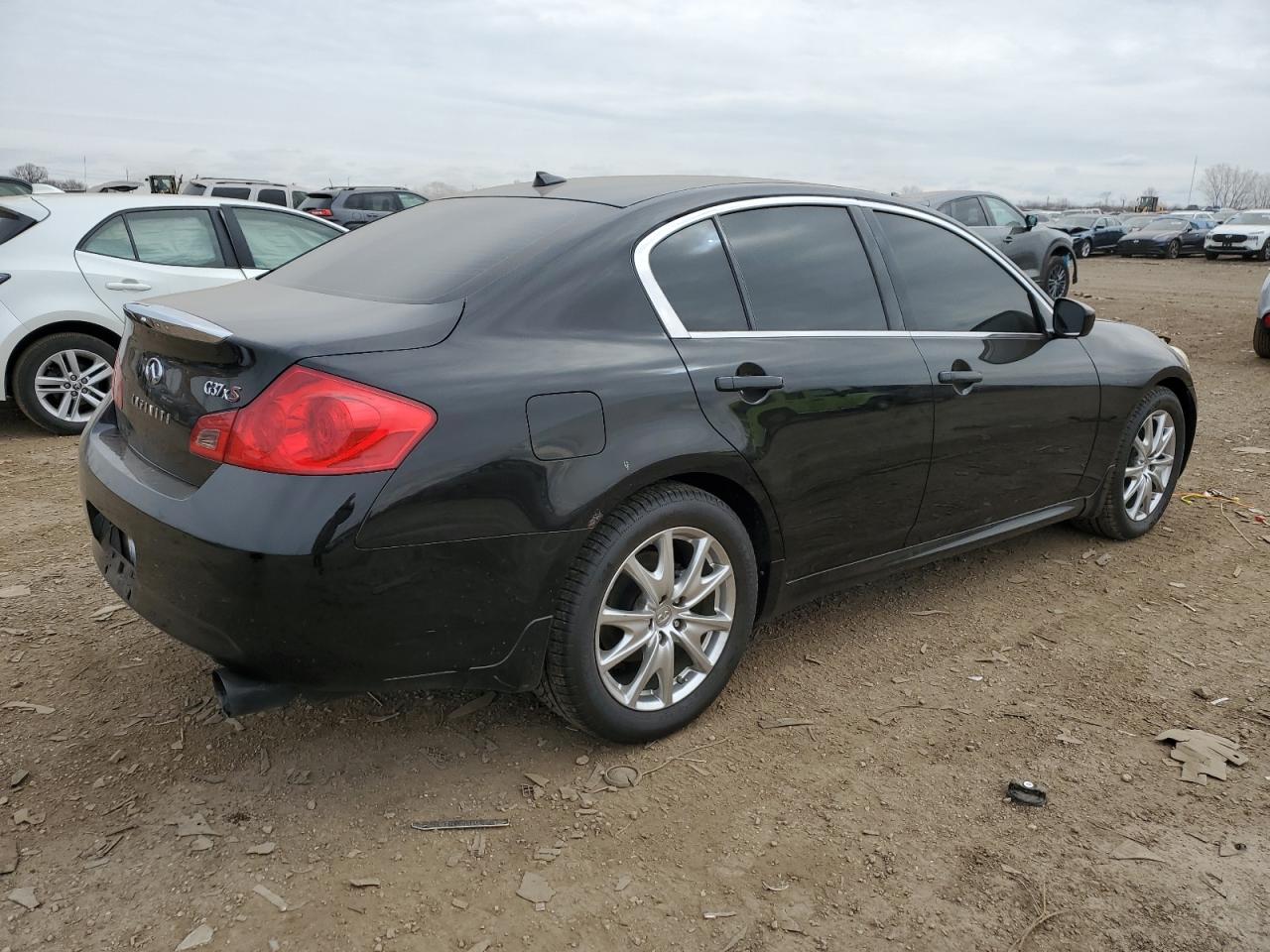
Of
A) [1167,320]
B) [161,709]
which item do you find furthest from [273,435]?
[1167,320]

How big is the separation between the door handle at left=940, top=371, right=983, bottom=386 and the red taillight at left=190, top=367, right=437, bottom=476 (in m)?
1.93

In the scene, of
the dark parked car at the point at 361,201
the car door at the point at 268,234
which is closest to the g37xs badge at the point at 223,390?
the car door at the point at 268,234

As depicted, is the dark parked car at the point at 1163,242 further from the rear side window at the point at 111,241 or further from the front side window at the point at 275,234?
the rear side window at the point at 111,241

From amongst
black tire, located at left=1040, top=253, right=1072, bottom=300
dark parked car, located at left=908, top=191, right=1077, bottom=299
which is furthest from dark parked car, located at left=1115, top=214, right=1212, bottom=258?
dark parked car, located at left=908, top=191, right=1077, bottom=299

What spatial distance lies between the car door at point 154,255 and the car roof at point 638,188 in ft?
12.7

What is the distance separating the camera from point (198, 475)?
2402 mm

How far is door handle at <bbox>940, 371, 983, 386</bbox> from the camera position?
3485 mm

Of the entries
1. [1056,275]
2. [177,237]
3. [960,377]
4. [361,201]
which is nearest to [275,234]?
[177,237]

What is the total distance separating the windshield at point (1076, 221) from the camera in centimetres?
3436

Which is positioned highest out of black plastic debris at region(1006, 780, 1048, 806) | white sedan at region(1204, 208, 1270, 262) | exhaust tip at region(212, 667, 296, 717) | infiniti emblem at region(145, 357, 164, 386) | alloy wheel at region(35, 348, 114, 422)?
white sedan at region(1204, 208, 1270, 262)

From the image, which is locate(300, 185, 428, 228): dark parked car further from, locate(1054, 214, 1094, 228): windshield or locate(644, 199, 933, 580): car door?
locate(1054, 214, 1094, 228): windshield

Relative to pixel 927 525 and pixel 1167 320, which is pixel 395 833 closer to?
pixel 927 525

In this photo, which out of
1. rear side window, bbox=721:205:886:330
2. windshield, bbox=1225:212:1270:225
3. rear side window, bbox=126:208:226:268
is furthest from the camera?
windshield, bbox=1225:212:1270:225

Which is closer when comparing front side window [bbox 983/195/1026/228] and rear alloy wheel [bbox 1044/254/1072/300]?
front side window [bbox 983/195/1026/228]
